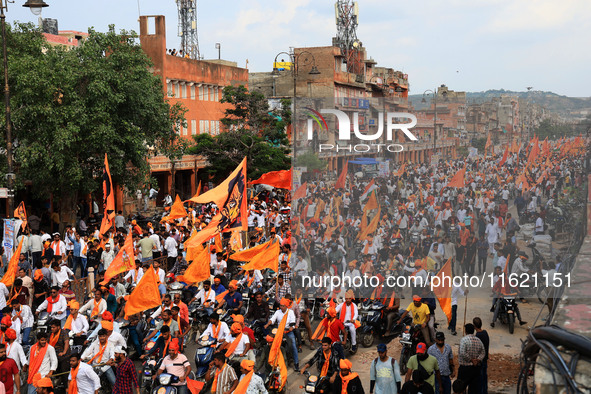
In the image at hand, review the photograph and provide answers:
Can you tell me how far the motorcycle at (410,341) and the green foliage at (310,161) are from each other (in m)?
2.98

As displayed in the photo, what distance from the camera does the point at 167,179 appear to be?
131 feet

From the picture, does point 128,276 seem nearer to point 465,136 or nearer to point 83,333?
point 83,333

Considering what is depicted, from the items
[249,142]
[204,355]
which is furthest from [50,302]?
[249,142]

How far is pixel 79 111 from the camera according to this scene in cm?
2202

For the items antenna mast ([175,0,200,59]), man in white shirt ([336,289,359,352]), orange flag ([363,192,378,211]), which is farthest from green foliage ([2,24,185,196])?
antenna mast ([175,0,200,59])

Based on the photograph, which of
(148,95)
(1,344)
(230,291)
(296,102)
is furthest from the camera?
(148,95)

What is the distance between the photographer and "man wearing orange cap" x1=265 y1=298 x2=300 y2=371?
10.9 metres

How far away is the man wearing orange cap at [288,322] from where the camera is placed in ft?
35.9

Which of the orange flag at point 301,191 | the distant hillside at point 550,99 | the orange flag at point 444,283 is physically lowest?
the orange flag at point 444,283

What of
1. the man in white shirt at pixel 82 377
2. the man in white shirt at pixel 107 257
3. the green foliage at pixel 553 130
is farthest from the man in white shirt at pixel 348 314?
the man in white shirt at pixel 107 257

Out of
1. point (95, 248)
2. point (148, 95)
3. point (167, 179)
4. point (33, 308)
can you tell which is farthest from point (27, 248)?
point (167, 179)

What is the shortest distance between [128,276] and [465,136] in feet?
24.7

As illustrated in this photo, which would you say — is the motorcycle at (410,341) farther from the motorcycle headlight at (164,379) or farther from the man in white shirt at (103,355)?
the man in white shirt at (103,355)

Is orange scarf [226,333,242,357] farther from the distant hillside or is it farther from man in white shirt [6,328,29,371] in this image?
the distant hillside
